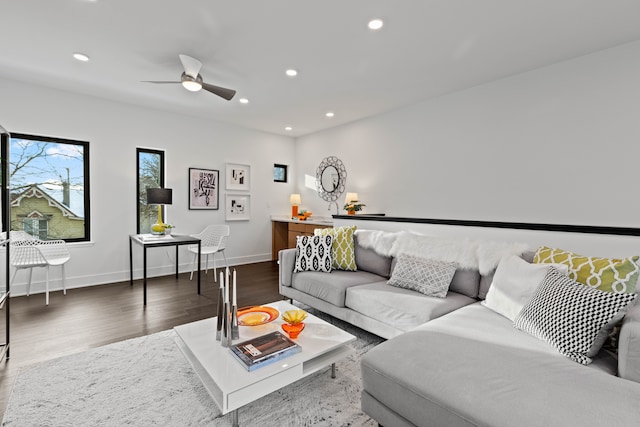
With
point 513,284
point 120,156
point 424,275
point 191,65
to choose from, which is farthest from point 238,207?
point 513,284

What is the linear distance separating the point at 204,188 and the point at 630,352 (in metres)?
5.34

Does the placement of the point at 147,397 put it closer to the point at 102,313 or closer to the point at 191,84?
the point at 102,313

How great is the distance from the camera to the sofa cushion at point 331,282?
2.75 metres

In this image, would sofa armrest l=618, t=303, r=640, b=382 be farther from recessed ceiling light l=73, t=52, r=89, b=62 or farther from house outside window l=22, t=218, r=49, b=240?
house outside window l=22, t=218, r=49, b=240

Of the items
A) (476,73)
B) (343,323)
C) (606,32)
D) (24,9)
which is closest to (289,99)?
(476,73)

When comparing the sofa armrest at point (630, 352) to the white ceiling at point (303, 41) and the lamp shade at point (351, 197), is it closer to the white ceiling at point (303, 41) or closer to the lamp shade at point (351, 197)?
the white ceiling at point (303, 41)

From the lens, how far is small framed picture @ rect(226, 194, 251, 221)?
568 cm

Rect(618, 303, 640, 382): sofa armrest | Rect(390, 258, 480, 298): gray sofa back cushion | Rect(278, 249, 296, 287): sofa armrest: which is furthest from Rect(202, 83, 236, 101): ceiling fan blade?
Rect(618, 303, 640, 382): sofa armrest

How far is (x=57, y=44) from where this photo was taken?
113 inches

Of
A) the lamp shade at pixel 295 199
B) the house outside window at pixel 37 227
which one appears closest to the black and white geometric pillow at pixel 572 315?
the lamp shade at pixel 295 199

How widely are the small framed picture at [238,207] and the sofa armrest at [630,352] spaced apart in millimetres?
5292

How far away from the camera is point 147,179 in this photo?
190 inches

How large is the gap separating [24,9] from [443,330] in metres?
3.76

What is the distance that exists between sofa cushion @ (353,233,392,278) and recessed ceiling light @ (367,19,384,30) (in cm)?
203
